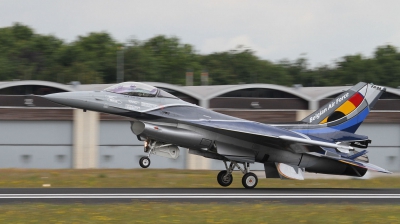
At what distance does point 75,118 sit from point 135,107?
17.7m

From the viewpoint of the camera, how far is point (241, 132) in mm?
21141

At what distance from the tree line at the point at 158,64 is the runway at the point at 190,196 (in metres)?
63.2

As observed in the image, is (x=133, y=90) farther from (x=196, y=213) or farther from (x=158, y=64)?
(x=158, y=64)

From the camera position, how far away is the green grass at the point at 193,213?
13.6m

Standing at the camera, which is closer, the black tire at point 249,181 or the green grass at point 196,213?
the green grass at point 196,213

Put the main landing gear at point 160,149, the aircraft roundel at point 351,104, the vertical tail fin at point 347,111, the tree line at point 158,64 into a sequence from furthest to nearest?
the tree line at point 158,64 → the aircraft roundel at point 351,104 → the vertical tail fin at point 347,111 → the main landing gear at point 160,149

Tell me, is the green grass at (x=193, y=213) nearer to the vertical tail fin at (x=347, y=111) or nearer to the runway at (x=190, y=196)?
the runway at (x=190, y=196)

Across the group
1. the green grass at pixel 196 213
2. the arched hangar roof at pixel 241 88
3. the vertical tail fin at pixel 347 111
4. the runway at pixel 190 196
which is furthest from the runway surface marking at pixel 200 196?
the arched hangar roof at pixel 241 88

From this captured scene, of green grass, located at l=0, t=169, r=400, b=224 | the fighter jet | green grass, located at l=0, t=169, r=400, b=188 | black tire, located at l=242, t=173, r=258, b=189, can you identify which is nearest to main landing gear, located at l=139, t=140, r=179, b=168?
the fighter jet

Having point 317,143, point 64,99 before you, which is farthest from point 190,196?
point 64,99

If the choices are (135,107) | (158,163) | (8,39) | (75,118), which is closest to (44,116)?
(75,118)

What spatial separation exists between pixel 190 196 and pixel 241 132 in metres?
3.69

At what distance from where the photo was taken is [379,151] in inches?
1625

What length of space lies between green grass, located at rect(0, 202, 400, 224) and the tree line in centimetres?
6733
